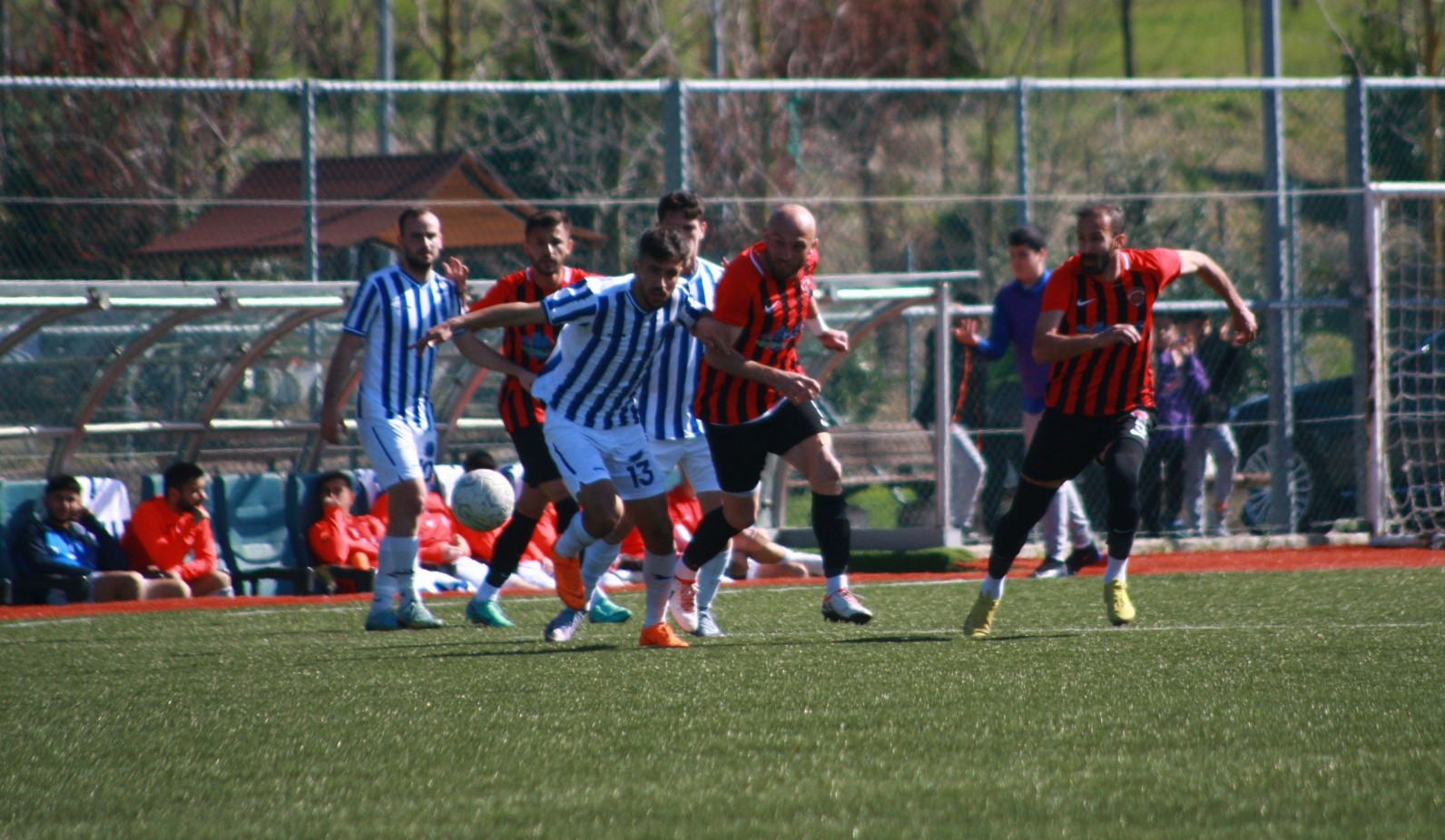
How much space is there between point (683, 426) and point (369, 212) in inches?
291

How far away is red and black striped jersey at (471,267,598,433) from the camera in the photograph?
7961mm

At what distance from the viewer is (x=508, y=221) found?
13.9 meters

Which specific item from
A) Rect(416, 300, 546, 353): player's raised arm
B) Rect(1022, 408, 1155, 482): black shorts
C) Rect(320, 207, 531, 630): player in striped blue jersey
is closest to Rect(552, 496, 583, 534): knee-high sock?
Rect(320, 207, 531, 630): player in striped blue jersey

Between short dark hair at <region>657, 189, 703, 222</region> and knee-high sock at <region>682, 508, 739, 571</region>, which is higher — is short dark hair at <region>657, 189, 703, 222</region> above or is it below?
above

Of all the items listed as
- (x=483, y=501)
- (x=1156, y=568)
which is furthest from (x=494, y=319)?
(x=1156, y=568)

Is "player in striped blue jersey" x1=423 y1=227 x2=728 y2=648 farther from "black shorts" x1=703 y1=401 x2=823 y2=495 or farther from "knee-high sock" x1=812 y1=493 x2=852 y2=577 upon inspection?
"knee-high sock" x1=812 y1=493 x2=852 y2=577

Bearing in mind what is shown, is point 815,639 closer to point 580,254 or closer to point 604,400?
point 604,400

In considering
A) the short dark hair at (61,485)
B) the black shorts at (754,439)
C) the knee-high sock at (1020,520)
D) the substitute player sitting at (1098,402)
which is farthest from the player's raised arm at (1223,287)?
the short dark hair at (61,485)

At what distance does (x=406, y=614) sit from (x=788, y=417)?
219cm

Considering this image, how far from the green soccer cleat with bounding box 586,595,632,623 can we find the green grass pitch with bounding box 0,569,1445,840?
63 centimetres

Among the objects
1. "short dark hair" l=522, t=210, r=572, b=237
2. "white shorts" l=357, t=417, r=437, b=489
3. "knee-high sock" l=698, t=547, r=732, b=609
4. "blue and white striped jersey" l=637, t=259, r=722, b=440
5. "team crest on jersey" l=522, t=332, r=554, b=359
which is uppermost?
"short dark hair" l=522, t=210, r=572, b=237

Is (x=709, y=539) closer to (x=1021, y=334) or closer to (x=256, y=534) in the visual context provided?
(x=1021, y=334)

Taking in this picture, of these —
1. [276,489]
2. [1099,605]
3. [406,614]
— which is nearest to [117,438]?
[276,489]

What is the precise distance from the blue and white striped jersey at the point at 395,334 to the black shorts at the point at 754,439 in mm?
1554
